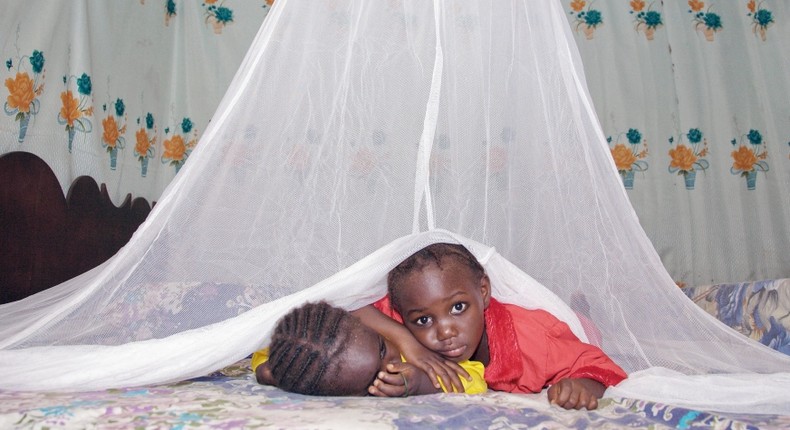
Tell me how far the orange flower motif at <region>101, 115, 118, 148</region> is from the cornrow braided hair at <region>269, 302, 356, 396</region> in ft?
5.54

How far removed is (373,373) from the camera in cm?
128

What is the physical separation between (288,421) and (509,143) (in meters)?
0.87

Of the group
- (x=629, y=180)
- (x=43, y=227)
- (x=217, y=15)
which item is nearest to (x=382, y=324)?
(x=43, y=227)

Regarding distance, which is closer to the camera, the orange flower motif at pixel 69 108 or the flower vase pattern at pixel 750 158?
the orange flower motif at pixel 69 108

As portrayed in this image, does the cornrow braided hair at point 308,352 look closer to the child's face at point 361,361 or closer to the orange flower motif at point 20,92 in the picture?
the child's face at point 361,361

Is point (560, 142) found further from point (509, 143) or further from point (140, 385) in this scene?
point (140, 385)

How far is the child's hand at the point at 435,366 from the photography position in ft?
4.35

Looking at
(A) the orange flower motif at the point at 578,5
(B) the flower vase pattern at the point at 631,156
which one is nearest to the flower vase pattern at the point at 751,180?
(B) the flower vase pattern at the point at 631,156

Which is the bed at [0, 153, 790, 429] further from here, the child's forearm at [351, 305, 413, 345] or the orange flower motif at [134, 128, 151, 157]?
the orange flower motif at [134, 128, 151, 157]

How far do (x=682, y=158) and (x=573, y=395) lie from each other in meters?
2.34

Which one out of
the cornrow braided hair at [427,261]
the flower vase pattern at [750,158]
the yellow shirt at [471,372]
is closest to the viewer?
the yellow shirt at [471,372]

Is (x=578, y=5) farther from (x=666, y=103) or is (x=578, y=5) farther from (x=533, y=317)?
(x=533, y=317)

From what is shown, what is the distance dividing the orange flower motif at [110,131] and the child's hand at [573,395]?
2083 millimetres

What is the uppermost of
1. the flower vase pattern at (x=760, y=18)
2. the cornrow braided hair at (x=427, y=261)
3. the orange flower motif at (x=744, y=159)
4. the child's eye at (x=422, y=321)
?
the flower vase pattern at (x=760, y=18)
